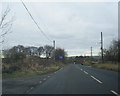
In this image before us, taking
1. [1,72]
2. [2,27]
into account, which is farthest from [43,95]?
[1,72]

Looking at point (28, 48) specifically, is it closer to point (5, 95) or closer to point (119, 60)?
point (119, 60)

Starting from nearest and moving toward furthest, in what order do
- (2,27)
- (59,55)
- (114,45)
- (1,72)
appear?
1. (2,27)
2. (1,72)
3. (114,45)
4. (59,55)

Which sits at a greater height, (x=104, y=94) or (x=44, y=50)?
(x=44, y=50)

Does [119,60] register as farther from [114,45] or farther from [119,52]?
[114,45]

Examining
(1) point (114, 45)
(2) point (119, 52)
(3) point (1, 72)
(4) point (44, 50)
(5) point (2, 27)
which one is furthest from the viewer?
(4) point (44, 50)

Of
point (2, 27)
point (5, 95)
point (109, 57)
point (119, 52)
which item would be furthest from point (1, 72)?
point (109, 57)

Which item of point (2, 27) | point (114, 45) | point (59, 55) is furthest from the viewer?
point (59, 55)

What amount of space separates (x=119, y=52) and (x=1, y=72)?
3616cm

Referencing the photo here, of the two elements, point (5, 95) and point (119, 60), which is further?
point (119, 60)

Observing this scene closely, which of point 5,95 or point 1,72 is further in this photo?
point 1,72

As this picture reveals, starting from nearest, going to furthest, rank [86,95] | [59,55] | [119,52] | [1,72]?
1. [86,95]
2. [1,72]
3. [119,52]
4. [59,55]

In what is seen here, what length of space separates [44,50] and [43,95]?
136 m

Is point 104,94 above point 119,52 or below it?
below

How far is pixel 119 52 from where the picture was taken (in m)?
61.7
